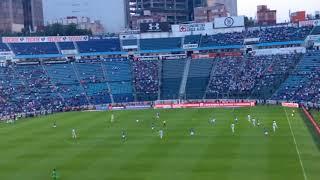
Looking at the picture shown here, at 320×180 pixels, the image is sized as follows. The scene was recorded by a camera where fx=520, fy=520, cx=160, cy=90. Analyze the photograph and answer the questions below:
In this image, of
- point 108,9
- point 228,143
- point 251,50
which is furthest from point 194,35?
point 228,143

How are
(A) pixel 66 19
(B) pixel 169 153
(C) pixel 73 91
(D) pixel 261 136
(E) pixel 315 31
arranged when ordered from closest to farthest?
1. (B) pixel 169 153
2. (D) pixel 261 136
3. (C) pixel 73 91
4. (E) pixel 315 31
5. (A) pixel 66 19

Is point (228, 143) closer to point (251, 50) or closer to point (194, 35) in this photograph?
point (251, 50)

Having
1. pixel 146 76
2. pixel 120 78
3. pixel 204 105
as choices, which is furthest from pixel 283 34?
pixel 120 78

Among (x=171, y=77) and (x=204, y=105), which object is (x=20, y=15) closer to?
(x=171, y=77)

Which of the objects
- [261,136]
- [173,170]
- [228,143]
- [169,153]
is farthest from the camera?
[261,136]

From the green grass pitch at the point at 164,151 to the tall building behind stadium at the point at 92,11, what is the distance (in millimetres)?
101699

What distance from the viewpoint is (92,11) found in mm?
163750

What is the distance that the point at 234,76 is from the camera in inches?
3885

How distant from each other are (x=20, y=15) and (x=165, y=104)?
87.3 metres

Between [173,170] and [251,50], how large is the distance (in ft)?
256

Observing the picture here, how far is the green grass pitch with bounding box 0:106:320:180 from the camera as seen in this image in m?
34.9

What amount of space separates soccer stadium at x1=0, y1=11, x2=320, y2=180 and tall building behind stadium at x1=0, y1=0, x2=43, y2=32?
4467 centimetres

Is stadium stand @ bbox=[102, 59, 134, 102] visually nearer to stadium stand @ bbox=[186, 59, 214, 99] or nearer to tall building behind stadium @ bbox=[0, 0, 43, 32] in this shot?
stadium stand @ bbox=[186, 59, 214, 99]

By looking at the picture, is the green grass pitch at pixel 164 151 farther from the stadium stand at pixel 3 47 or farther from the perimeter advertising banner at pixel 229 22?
the perimeter advertising banner at pixel 229 22
